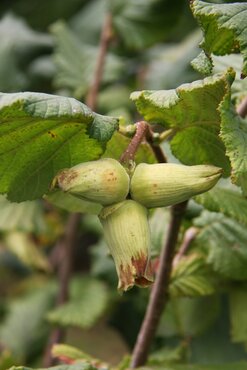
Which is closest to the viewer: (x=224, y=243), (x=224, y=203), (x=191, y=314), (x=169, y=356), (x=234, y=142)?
(x=234, y=142)

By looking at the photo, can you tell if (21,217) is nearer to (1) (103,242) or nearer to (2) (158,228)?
(1) (103,242)

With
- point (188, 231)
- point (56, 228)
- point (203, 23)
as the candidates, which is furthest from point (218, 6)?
point (56, 228)

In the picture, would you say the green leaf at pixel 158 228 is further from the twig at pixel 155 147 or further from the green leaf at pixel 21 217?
the green leaf at pixel 21 217

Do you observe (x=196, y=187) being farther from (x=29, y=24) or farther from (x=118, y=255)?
(x=29, y=24)

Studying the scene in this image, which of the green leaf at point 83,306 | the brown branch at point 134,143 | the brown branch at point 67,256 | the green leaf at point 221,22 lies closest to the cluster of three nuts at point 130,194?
the brown branch at point 134,143

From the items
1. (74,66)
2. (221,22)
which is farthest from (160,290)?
(74,66)
